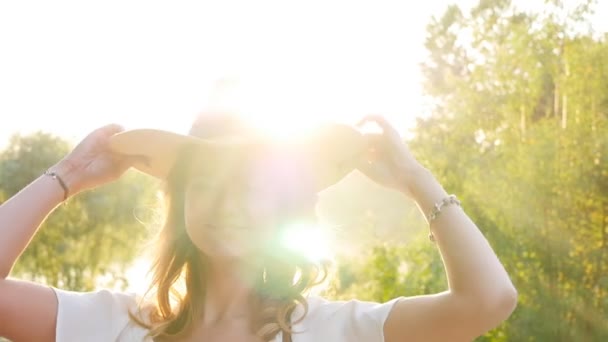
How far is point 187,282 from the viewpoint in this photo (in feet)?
6.93

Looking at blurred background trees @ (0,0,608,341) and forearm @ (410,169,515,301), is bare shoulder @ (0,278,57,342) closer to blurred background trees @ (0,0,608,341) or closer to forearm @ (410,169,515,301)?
forearm @ (410,169,515,301)

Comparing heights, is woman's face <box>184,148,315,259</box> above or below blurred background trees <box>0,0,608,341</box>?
above

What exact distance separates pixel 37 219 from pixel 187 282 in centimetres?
34

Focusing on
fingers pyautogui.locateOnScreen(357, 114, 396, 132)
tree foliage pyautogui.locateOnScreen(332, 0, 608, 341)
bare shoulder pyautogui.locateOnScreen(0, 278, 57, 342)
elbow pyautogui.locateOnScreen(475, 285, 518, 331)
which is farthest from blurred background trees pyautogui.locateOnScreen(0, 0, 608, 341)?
elbow pyautogui.locateOnScreen(475, 285, 518, 331)

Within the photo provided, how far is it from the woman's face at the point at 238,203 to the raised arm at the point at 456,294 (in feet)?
0.90

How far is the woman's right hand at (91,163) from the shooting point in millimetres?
2143

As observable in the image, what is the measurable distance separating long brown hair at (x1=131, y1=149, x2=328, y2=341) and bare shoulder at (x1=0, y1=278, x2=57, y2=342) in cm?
17

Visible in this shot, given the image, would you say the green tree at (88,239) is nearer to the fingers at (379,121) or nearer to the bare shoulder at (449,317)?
the fingers at (379,121)

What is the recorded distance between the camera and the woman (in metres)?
1.87

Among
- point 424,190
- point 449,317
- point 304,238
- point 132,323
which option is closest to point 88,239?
point 132,323

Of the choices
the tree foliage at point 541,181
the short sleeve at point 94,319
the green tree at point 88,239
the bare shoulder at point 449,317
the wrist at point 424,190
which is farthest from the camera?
the green tree at point 88,239

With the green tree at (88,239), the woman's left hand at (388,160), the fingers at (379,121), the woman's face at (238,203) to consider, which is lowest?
the green tree at (88,239)

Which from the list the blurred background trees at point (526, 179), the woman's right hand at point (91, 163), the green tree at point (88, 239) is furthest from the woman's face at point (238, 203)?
the green tree at point (88, 239)

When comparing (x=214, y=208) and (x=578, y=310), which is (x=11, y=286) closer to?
(x=214, y=208)
